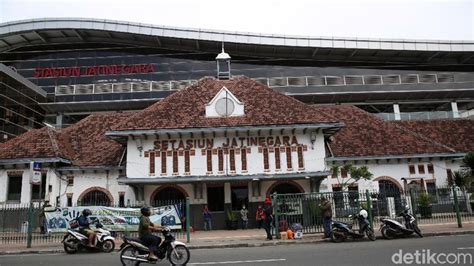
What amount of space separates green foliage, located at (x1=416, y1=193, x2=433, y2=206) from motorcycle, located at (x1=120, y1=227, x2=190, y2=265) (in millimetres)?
12499

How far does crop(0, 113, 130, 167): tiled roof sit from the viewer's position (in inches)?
883

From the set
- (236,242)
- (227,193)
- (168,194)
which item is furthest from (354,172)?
(168,194)

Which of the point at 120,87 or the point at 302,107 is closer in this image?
the point at 302,107

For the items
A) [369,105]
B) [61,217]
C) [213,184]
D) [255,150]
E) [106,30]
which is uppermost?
[106,30]

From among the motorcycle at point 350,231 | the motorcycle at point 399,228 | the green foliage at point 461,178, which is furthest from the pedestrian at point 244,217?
the green foliage at point 461,178

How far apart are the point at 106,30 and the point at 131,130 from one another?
25.8 meters

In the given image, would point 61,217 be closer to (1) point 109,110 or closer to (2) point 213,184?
(2) point 213,184

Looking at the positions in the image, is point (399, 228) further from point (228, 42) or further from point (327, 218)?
point (228, 42)

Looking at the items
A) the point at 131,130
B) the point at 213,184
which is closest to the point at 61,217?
the point at 131,130

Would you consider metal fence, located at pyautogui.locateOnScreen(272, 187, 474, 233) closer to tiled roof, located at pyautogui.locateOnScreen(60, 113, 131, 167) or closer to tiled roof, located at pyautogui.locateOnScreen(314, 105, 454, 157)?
tiled roof, located at pyautogui.locateOnScreen(314, 105, 454, 157)

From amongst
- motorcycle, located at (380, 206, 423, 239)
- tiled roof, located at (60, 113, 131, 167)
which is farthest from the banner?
motorcycle, located at (380, 206, 423, 239)

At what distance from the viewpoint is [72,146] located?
25.0 meters

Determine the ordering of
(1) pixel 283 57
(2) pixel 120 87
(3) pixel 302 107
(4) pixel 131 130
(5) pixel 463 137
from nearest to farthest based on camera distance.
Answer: (4) pixel 131 130 < (3) pixel 302 107 < (5) pixel 463 137 < (2) pixel 120 87 < (1) pixel 283 57

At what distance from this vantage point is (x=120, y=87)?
136 feet
